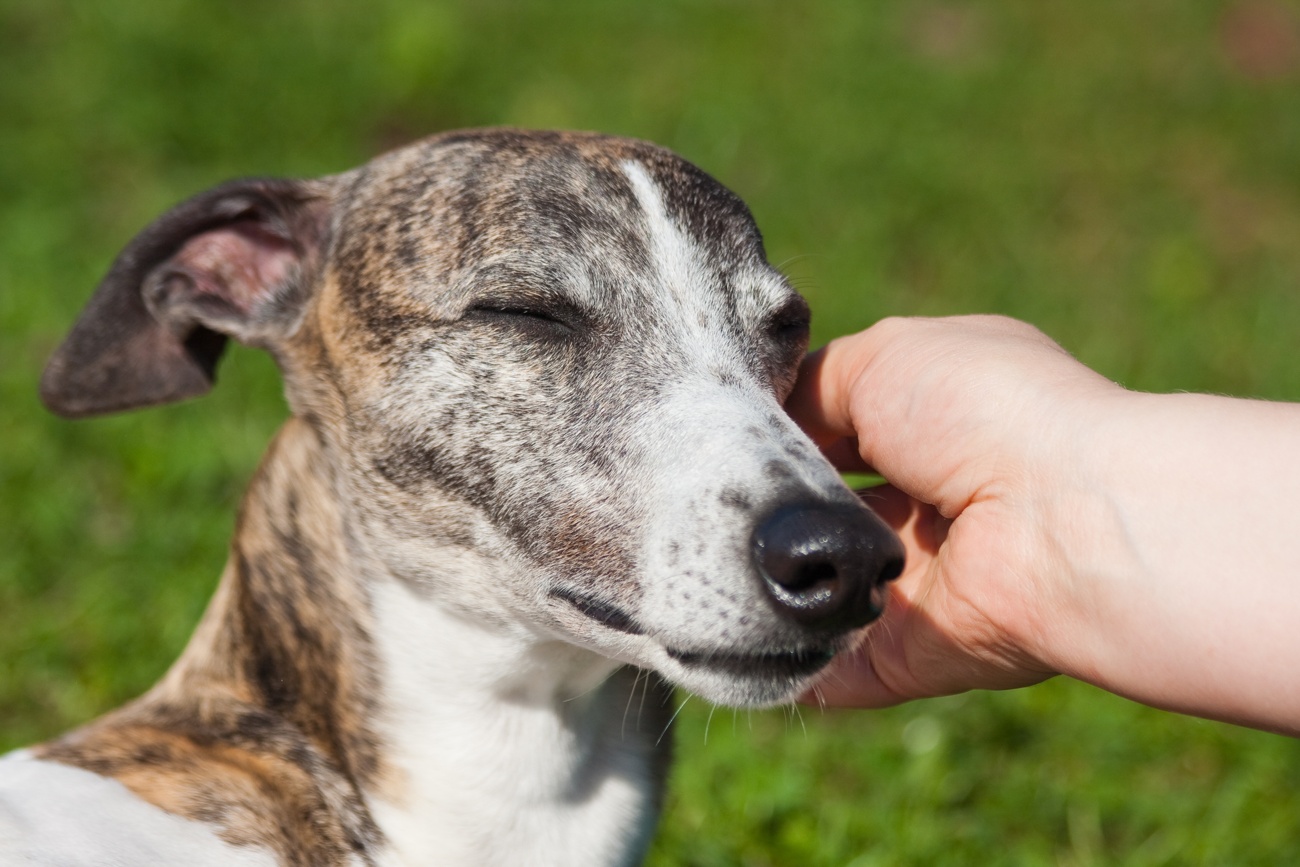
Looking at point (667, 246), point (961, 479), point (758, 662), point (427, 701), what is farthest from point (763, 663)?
point (667, 246)

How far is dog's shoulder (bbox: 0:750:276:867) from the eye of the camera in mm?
2586

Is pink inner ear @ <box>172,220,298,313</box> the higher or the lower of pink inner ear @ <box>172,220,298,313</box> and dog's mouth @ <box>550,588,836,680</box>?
the higher

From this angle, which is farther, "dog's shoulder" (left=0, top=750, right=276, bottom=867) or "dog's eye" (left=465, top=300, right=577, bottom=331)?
"dog's eye" (left=465, top=300, right=577, bottom=331)

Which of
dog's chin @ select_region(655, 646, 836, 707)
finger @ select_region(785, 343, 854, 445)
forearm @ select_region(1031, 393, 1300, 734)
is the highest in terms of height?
finger @ select_region(785, 343, 854, 445)

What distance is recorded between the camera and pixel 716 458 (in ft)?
8.23

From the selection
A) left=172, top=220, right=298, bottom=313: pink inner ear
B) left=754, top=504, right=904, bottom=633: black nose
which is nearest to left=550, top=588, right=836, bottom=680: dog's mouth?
left=754, top=504, right=904, bottom=633: black nose

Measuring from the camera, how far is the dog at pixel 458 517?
2.66m

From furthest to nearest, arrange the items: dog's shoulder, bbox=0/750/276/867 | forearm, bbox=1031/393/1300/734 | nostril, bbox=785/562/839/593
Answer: dog's shoulder, bbox=0/750/276/867 < nostril, bbox=785/562/839/593 < forearm, bbox=1031/393/1300/734

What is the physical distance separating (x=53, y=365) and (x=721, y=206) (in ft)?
5.59

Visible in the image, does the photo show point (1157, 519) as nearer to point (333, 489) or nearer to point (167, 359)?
point (333, 489)

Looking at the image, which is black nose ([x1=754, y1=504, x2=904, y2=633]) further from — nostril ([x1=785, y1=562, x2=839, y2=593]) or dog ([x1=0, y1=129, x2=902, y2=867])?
dog ([x1=0, y1=129, x2=902, y2=867])

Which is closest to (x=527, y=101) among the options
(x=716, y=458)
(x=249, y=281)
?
(x=249, y=281)

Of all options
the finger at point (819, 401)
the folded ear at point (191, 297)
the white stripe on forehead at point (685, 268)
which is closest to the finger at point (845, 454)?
the finger at point (819, 401)

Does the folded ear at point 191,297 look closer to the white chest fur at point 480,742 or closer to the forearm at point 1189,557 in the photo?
the white chest fur at point 480,742
